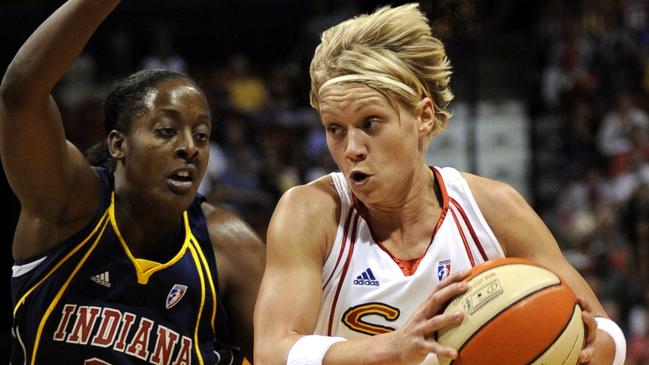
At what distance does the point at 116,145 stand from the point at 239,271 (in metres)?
0.58

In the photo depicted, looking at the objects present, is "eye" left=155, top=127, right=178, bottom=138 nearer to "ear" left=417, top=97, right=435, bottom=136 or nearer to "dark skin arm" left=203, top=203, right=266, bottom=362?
"dark skin arm" left=203, top=203, right=266, bottom=362

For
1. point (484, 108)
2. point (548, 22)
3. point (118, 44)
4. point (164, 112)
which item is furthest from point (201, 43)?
point (164, 112)

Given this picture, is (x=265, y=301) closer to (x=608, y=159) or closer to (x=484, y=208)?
(x=484, y=208)

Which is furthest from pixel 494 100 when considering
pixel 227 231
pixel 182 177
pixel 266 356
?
pixel 266 356

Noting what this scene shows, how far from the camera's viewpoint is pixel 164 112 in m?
3.23

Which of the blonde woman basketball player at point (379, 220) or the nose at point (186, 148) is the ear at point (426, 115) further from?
the nose at point (186, 148)

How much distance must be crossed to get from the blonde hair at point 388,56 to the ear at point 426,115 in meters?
0.02

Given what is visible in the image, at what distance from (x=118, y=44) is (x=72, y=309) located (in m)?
7.91

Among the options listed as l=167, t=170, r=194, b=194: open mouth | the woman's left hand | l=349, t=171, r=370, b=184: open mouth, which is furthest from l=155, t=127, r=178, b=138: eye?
the woman's left hand

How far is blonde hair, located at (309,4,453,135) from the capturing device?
2.97 meters

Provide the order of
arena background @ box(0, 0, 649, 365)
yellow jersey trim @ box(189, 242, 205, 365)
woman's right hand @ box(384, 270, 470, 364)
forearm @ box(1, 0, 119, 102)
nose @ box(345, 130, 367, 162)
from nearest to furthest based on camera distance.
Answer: woman's right hand @ box(384, 270, 470, 364) → forearm @ box(1, 0, 119, 102) → nose @ box(345, 130, 367, 162) → yellow jersey trim @ box(189, 242, 205, 365) → arena background @ box(0, 0, 649, 365)

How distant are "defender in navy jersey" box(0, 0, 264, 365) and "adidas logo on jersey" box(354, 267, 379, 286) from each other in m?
0.47

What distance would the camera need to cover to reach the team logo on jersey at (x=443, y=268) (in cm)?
306

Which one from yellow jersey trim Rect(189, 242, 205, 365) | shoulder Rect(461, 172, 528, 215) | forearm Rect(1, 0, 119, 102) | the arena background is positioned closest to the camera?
forearm Rect(1, 0, 119, 102)
